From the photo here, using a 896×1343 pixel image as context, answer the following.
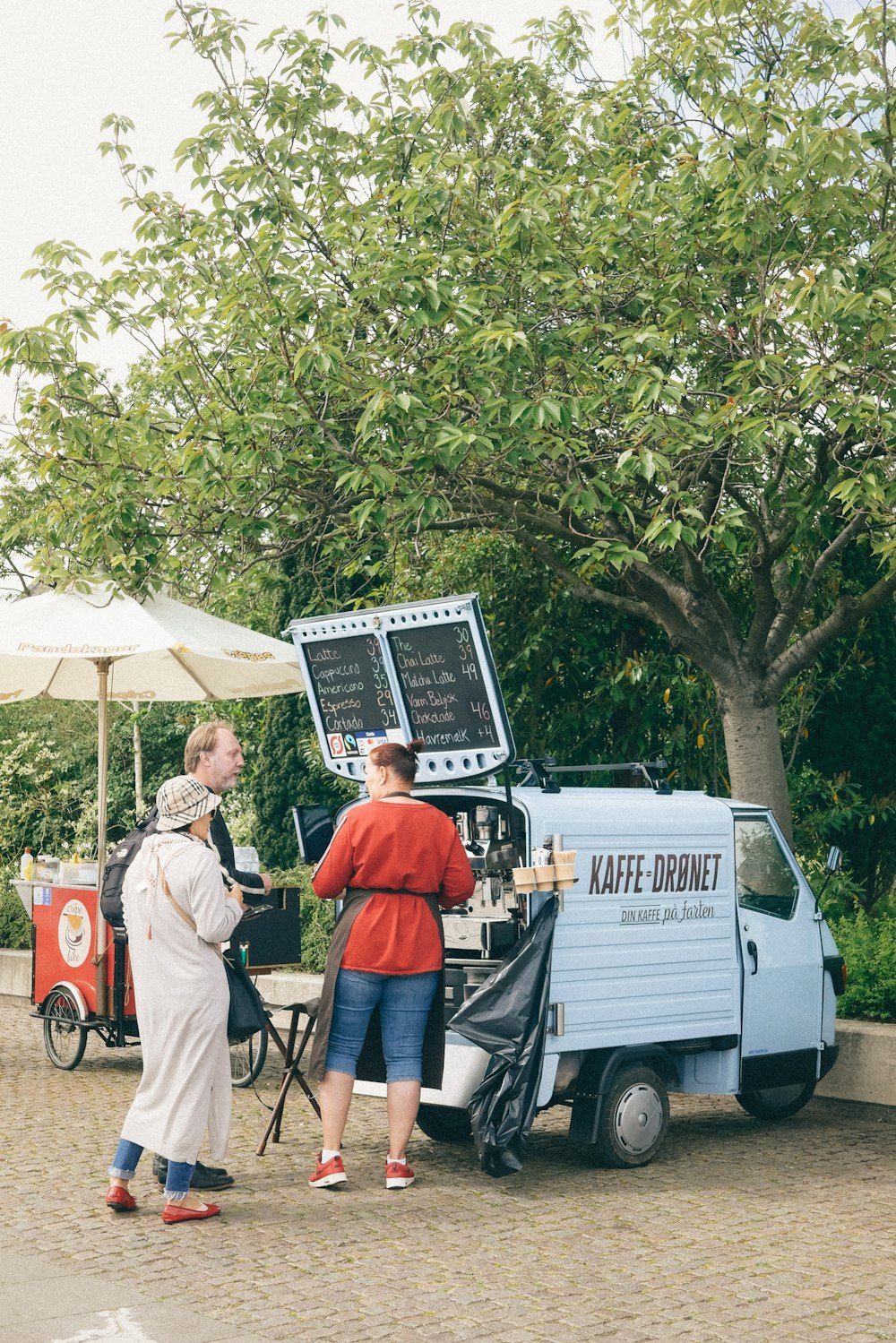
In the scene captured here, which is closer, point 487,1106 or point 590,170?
point 487,1106

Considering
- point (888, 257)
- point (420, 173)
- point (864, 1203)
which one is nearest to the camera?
point (864, 1203)

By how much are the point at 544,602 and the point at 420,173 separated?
406 centimetres

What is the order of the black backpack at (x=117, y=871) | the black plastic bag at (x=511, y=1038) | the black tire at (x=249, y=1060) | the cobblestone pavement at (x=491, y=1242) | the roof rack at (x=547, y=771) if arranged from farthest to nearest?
the black tire at (x=249, y=1060)
the black backpack at (x=117, y=871)
the roof rack at (x=547, y=771)
the black plastic bag at (x=511, y=1038)
the cobblestone pavement at (x=491, y=1242)

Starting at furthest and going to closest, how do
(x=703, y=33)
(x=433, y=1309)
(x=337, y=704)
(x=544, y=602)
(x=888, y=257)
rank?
(x=544, y=602) < (x=703, y=33) < (x=888, y=257) < (x=337, y=704) < (x=433, y=1309)

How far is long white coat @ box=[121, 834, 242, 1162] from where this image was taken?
622cm

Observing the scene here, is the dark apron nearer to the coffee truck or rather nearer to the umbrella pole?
the coffee truck

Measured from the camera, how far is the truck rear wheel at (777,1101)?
8492mm

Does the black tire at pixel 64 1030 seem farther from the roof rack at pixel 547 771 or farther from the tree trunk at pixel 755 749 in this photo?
the tree trunk at pixel 755 749

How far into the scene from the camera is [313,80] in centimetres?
1098

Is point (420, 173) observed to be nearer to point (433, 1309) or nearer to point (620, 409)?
point (620, 409)

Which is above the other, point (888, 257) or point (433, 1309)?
point (888, 257)

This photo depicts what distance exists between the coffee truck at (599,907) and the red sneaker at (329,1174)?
18.8 inches

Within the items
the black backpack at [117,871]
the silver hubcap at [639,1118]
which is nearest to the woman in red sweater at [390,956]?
the silver hubcap at [639,1118]

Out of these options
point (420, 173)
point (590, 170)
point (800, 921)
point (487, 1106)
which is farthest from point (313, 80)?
point (487, 1106)
